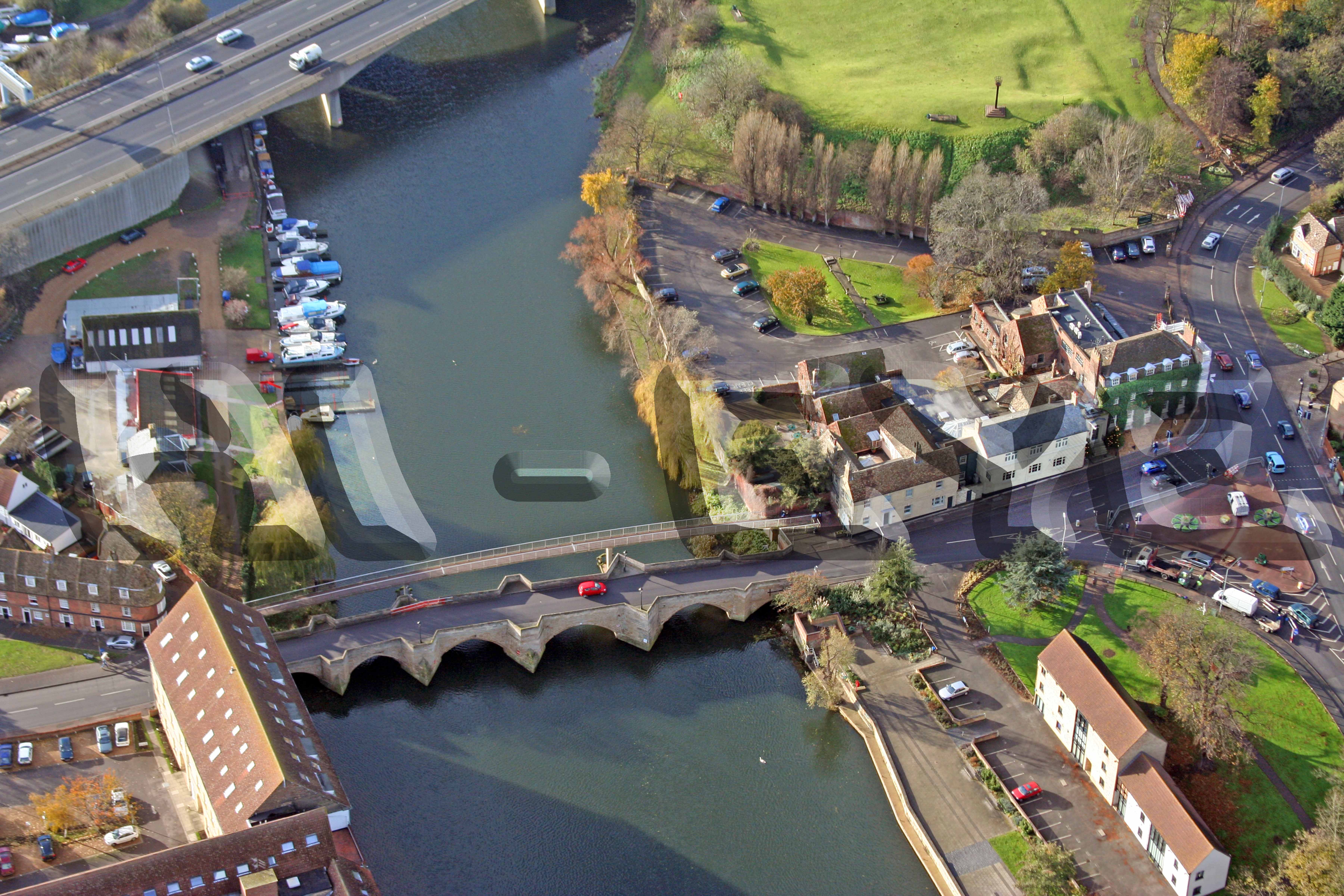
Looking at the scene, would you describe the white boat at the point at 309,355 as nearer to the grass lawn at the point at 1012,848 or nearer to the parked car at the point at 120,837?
the parked car at the point at 120,837

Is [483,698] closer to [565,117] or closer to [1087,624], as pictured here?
[1087,624]

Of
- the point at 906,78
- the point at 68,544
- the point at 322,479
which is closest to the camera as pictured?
the point at 68,544

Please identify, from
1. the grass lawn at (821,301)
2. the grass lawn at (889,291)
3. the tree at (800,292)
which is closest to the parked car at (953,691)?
the grass lawn at (821,301)

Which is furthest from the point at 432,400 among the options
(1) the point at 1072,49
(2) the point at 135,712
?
(1) the point at 1072,49

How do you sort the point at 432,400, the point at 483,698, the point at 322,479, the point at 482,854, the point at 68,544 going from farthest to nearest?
the point at 432,400
the point at 322,479
the point at 68,544
the point at 483,698
the point at 482,854

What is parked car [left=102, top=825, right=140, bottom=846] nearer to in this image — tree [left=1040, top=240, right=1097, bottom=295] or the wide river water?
the wide river water

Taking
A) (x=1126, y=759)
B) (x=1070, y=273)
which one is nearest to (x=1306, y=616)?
(x=1126, y=759)


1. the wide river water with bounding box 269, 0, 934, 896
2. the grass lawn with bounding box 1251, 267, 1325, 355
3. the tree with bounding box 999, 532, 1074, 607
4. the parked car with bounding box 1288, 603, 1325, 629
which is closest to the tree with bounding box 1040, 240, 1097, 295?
the grass lawn with bounding box 1251, 267, 1325, 355
